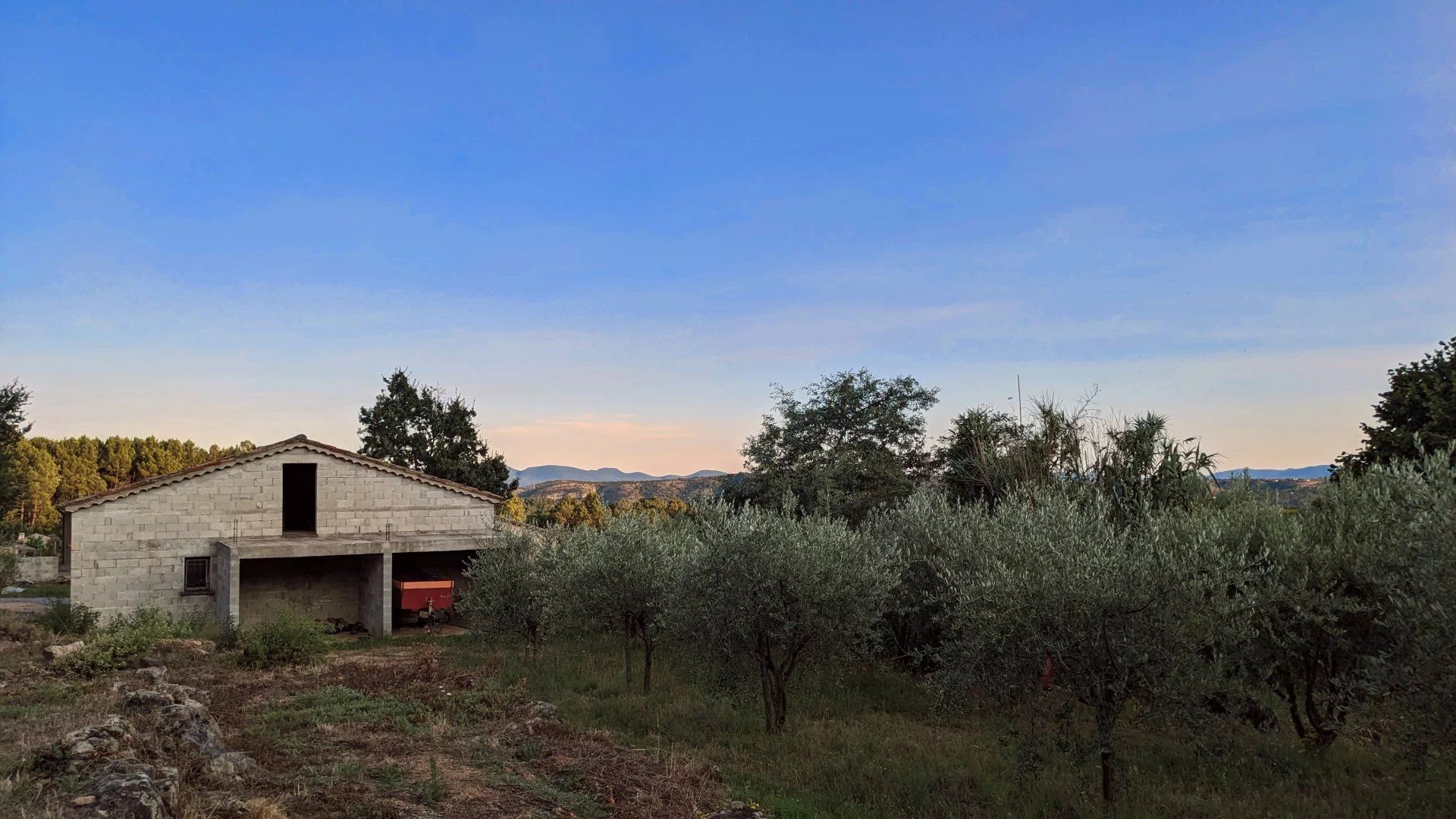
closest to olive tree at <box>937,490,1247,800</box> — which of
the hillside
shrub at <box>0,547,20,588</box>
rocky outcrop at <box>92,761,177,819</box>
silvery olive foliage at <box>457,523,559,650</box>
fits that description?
rocky outcrop at <box>92,761,177,819</box>

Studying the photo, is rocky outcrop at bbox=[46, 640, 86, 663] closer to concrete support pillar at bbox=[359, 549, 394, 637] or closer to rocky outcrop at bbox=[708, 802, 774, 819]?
concrete support pillar at bbox=[359, 549, 394, 637]

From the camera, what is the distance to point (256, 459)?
31.0 meters

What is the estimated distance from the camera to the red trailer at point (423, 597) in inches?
1261

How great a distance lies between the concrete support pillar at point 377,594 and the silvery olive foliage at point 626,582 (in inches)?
497

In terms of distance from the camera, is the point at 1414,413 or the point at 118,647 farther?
the point at 1414,413

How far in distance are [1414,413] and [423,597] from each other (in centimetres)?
3714

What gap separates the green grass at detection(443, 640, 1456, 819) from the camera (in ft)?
37.8

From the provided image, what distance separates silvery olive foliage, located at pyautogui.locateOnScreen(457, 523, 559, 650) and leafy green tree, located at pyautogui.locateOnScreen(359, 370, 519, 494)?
39.4 metres

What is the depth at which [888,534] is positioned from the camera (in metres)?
23.1

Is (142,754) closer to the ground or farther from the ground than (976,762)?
farther from the ground

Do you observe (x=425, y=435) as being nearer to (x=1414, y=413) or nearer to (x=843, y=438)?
(x=843, y=438)

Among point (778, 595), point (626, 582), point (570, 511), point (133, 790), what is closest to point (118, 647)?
point (626, 582)

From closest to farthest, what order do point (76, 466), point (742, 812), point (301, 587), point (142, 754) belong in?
point (742, 812)
point (142, 754)
point (301, 587)
point (76, 466)

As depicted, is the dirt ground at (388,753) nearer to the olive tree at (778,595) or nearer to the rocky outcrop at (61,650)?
the rocky outcrop at (61,650)
